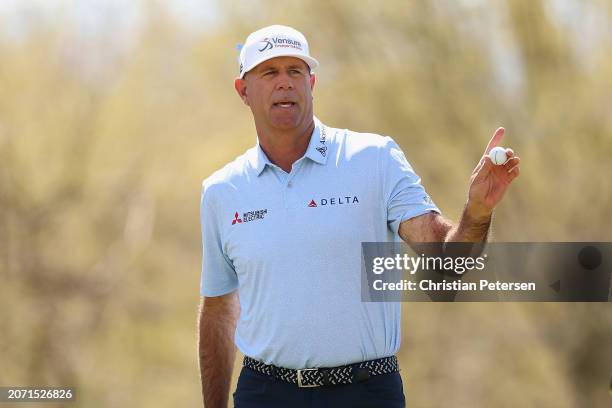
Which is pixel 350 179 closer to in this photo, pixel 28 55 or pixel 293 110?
pixel 293 110

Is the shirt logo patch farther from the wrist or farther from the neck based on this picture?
the wrist

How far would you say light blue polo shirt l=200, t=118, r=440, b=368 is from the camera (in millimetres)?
3943

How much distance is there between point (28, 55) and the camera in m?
17.7

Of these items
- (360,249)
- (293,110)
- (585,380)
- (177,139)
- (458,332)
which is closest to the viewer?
(360,249)

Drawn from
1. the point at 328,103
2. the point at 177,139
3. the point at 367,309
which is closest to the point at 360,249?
the point at 367,309

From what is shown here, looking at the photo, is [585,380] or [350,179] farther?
[585,380]

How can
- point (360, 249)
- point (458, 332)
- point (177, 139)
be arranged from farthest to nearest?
point (177, 139) → point (458, 332) → point (360, 249)

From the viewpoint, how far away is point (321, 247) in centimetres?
394

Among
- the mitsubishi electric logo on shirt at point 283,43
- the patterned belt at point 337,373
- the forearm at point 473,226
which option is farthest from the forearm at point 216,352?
the forearm at point 473,226

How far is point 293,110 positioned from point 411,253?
2.50 ft

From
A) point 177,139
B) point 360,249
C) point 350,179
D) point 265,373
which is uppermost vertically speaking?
point 177,139

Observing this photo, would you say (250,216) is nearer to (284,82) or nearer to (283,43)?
(284,82)

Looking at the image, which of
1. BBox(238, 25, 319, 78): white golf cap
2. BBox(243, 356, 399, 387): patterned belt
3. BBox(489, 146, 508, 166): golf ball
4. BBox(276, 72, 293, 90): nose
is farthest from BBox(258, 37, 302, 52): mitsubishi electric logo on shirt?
BBox(243, 356, 399, 387): patterned belt

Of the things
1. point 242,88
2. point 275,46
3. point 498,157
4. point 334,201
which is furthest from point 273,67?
point 498,157
